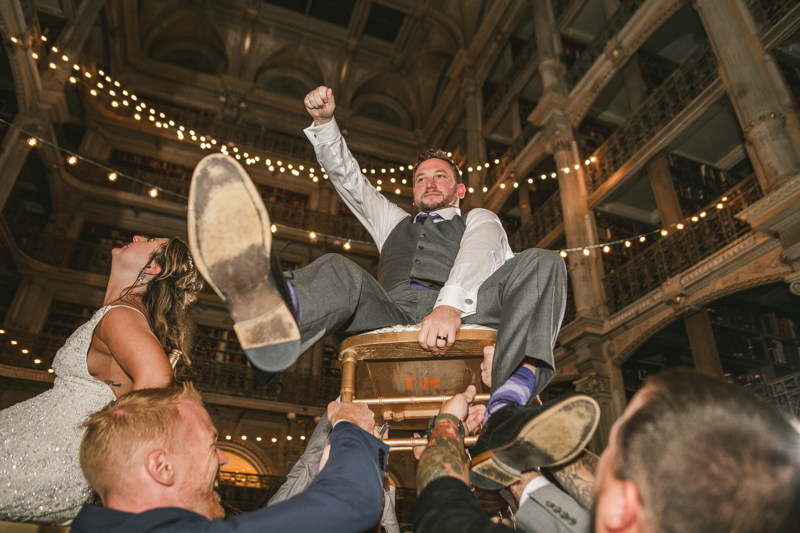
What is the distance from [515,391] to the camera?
50.4 inches

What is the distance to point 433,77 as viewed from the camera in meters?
14.7

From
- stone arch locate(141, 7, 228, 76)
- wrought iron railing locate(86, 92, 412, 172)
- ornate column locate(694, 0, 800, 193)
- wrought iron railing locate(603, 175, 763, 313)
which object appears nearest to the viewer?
ornate column locate(694, 0, 800, 193)

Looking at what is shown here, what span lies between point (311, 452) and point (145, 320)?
0.77 meters

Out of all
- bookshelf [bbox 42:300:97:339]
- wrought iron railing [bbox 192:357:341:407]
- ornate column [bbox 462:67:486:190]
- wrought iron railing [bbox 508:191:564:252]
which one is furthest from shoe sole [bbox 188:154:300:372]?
bookshelf [bbox 42:300:97:339]

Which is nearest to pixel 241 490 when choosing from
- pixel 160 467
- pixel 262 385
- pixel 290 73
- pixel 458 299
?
pixel 262 385

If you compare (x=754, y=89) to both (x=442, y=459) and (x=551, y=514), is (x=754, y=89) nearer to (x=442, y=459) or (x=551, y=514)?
(x=551, y=514)

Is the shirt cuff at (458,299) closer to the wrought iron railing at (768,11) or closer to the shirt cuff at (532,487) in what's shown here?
the shirt cuff at (532,487)

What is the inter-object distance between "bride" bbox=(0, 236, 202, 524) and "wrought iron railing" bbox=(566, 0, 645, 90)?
8.49 metres

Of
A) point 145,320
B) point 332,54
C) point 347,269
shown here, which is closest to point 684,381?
point 347,269

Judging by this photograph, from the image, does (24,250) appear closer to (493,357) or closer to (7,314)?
(7,314)

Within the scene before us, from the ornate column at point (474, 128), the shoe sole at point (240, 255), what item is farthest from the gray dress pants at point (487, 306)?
the ornate column at point (474, 128)

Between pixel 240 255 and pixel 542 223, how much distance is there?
350 inches

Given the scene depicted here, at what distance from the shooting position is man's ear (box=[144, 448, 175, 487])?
991 mm

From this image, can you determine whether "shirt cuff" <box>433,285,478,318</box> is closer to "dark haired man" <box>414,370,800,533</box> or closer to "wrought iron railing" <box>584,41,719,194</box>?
"dark haired man" <box>414,370,800,533</box>
